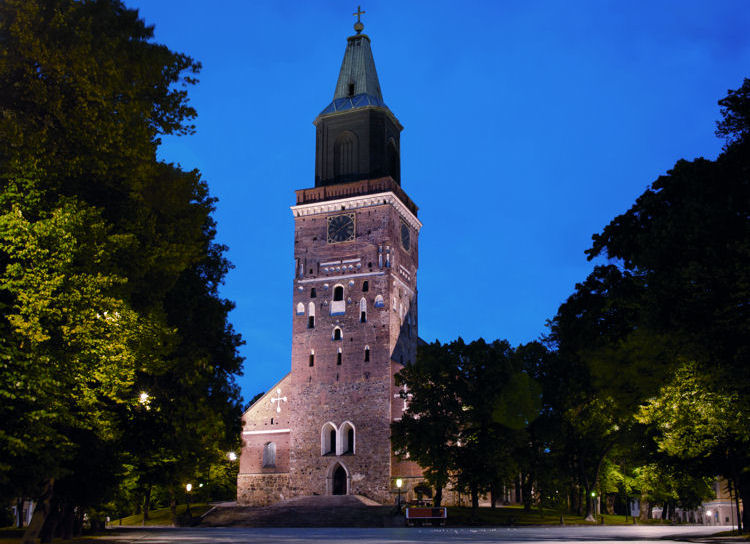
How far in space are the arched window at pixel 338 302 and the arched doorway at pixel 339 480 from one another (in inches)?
481

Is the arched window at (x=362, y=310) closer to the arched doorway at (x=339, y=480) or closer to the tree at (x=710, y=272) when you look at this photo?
the arched doorway at (x=339, y=480)

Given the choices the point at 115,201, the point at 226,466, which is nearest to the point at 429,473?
the point at 226,466

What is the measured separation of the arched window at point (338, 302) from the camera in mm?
62438

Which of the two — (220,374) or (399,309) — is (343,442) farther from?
(220,374)

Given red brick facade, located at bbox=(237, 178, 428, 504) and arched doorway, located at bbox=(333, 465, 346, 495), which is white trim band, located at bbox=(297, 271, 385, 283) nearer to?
red brick facade, located at bbox=(237, 178, 428, 504)

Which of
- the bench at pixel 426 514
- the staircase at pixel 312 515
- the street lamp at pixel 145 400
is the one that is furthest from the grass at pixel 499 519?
the street lamp at pixel 145 400

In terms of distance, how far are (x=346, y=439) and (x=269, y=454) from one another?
7.06 metres

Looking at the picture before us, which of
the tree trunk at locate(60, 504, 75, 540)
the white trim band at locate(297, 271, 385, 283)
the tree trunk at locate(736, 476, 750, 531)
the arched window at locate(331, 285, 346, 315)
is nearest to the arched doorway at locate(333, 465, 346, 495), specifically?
the arched window at locate(331, 285, 346, 315)

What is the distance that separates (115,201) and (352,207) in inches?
1756

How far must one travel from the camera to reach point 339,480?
6025 cm

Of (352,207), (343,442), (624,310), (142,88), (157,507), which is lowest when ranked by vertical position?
(157,507)

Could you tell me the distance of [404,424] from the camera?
50594 millimetres

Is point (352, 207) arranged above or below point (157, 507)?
above

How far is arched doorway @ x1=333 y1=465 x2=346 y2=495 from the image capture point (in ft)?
197
